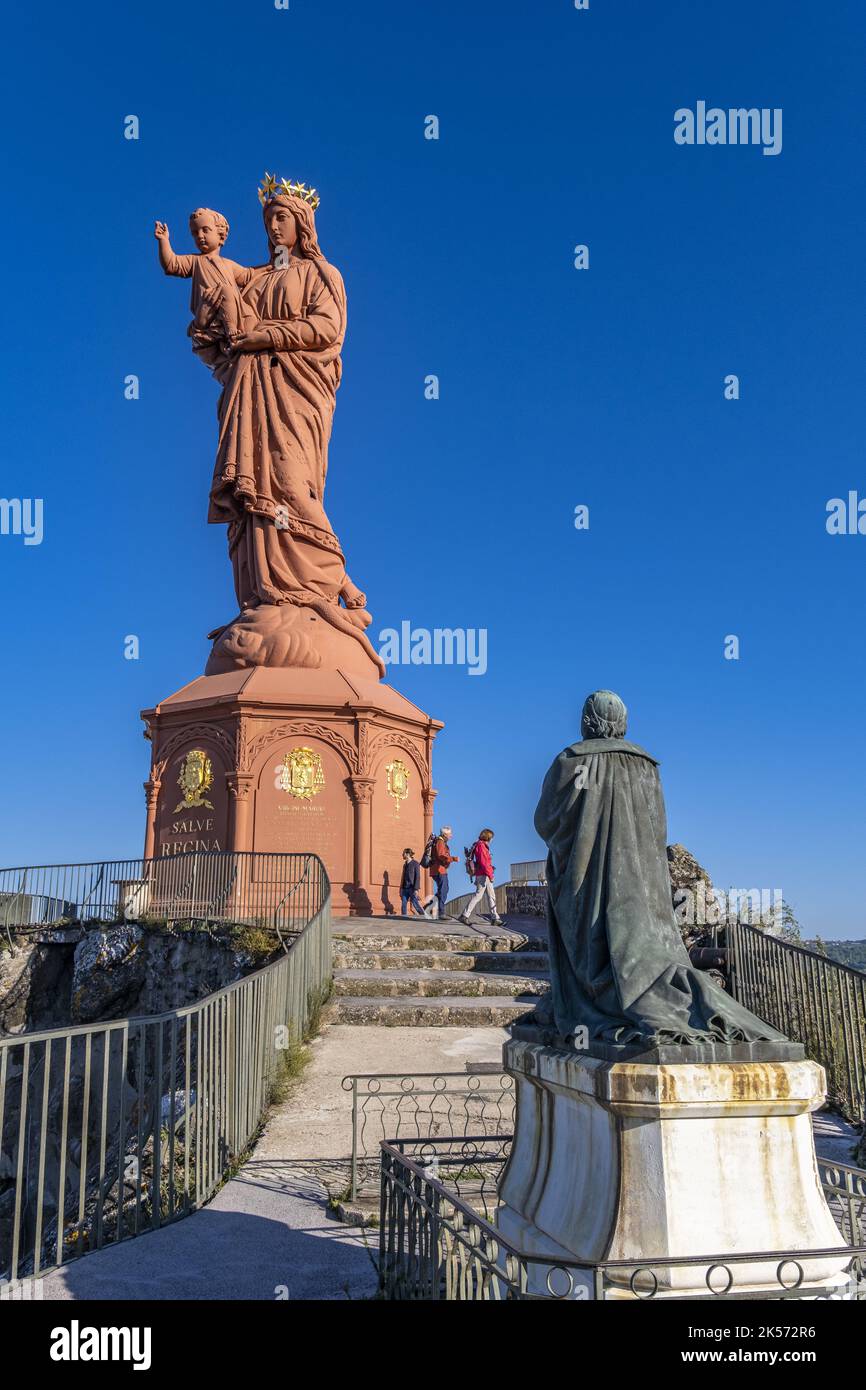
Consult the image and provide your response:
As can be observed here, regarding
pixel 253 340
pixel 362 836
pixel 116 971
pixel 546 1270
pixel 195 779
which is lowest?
pixel 116 971

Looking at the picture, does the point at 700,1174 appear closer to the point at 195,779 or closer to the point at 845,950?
the point at 845,950

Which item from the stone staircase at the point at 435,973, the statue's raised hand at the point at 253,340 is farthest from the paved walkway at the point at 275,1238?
the statue's raised hand at the point at 253,340

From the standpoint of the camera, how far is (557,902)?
4.34 m

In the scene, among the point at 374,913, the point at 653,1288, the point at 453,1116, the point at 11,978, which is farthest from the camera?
the point at 374,913

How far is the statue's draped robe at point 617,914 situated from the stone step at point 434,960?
9.73 metres

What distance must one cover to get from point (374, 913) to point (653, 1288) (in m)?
16.9

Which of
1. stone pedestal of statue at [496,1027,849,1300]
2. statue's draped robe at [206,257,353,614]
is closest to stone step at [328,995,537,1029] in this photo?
stone pedestal of statue at [496,1027,849,1300]

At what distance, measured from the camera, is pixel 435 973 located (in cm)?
1338

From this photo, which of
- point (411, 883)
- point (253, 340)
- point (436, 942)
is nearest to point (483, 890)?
point (411, 883)

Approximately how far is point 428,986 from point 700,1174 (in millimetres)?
9268

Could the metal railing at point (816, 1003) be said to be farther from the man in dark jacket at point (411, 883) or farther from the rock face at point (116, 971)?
the man in dark jacket at point (411, 883)

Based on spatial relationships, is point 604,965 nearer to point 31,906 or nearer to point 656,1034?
point 656,1034

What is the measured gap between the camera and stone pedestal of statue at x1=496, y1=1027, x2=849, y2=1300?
336cm

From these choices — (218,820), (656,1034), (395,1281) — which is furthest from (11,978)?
(656,1034)
